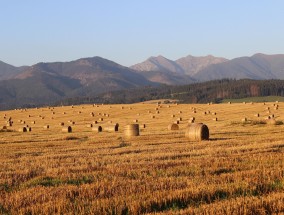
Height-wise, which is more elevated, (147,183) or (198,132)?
(198,132)

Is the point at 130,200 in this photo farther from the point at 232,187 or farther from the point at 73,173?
the point at 73,173

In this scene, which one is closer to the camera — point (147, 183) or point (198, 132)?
point (147, 183)

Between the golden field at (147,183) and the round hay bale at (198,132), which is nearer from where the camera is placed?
the golden field at (147,183)

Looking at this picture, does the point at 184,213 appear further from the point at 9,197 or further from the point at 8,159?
the point at 8,159

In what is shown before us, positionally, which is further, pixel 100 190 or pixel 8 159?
pixel 8 159

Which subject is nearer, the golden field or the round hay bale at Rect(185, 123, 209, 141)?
the golden field

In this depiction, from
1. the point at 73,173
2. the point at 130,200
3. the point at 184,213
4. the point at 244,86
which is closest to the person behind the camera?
the point at 184,213

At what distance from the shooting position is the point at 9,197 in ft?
38.6

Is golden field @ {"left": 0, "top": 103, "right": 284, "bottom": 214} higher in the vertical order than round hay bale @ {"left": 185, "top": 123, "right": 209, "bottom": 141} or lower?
lower

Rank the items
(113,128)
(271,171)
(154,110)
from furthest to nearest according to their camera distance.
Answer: (154,110)
(113,128)
(271,171)

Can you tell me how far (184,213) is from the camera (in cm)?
965

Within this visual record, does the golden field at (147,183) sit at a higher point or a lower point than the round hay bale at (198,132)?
lower

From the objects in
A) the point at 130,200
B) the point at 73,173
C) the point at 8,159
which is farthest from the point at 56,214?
the point at 8,159

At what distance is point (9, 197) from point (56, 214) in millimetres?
2277
